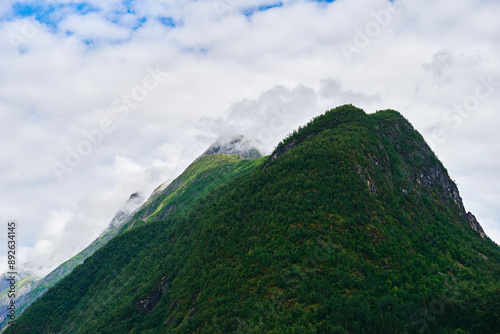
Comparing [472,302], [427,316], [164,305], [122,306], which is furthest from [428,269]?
[122,306]

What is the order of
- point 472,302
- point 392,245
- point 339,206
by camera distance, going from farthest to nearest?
point 339,206 → point 392,245 → point 472,302

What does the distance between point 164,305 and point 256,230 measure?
70.3 m

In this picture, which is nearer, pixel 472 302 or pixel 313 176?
pixel 472 302

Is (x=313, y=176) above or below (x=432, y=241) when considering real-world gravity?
above

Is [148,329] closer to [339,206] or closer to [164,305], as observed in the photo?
[164,305]

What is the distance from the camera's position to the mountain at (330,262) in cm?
10156

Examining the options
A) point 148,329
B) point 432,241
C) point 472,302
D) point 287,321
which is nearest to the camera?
point 287,321

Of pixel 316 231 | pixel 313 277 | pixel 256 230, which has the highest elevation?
pixel 256 230

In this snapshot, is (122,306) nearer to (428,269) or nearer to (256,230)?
(256,230)

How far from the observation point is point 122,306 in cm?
18838

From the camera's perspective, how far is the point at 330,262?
367 feet

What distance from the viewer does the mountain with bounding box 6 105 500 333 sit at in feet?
333

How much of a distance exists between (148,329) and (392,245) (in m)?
126

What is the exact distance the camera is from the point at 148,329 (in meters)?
157
